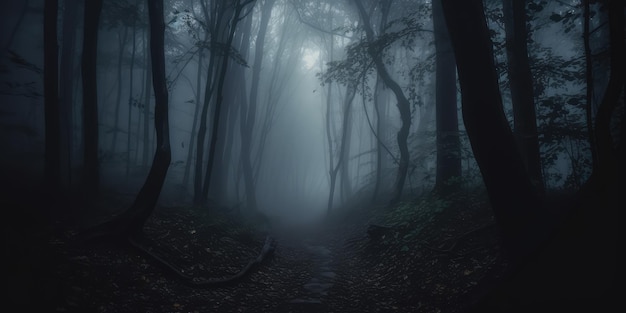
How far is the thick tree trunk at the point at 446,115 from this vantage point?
10.1 metres

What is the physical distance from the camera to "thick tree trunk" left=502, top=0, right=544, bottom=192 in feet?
22.7

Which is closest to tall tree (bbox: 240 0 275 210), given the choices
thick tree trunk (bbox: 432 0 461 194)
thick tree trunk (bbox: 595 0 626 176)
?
thick tree trunk (bbox: 432 0 461 194)

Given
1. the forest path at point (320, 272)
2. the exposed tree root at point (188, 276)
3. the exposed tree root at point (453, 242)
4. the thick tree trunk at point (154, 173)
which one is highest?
the thick tree trunk at point (154, 173)

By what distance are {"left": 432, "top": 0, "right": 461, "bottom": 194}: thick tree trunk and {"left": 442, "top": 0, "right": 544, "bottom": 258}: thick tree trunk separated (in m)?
5.62

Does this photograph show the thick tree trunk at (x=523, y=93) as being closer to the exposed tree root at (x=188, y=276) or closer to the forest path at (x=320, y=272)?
the forest path at (x=320, y=272)

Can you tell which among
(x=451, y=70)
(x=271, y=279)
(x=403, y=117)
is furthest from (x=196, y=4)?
(x=271, y=279)

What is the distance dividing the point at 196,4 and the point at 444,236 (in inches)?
880

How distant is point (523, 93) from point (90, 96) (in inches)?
430

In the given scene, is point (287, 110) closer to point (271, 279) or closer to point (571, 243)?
point (271, 279)

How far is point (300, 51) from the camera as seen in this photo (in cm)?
2842

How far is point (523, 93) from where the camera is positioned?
23.6 feet

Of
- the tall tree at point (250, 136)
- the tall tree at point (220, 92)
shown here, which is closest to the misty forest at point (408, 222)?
the tall tree at point (220, 92)

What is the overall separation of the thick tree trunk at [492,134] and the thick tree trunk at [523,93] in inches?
128

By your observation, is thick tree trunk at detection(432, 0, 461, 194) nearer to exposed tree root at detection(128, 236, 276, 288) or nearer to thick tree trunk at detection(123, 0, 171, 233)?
exposed tree root at detection(128, 236, 276, 288)
